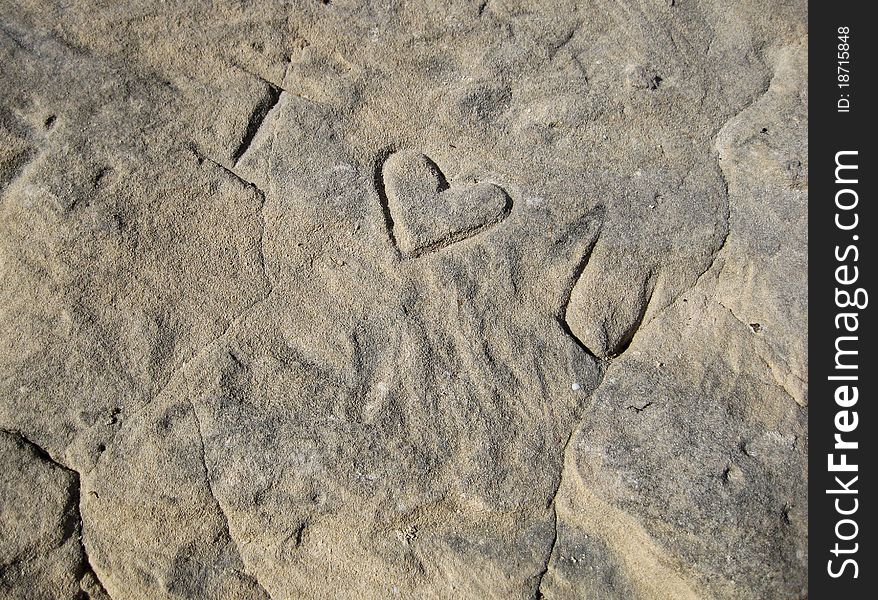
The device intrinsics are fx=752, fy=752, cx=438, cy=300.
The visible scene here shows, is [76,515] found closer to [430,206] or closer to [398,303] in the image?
[398,303]

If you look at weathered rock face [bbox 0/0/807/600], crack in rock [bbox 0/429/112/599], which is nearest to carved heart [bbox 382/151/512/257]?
weathered rock face [bbox 0/0/807/600]

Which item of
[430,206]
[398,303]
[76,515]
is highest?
[430,206]

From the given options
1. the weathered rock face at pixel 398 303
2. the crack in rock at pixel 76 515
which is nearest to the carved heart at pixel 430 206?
the weathered rock face at pixel 398 303

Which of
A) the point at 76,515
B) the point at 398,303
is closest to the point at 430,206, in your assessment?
the point at 398,303

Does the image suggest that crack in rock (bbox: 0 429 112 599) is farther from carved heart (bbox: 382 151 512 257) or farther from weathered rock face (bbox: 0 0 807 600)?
carved heart (bbox: 382 151 512 257)

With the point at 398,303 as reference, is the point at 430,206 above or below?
above

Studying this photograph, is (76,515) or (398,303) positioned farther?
(398,303)

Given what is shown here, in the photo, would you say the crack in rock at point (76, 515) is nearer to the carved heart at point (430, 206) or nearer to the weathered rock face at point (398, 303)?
the weathered rock face at point (398, 303)
